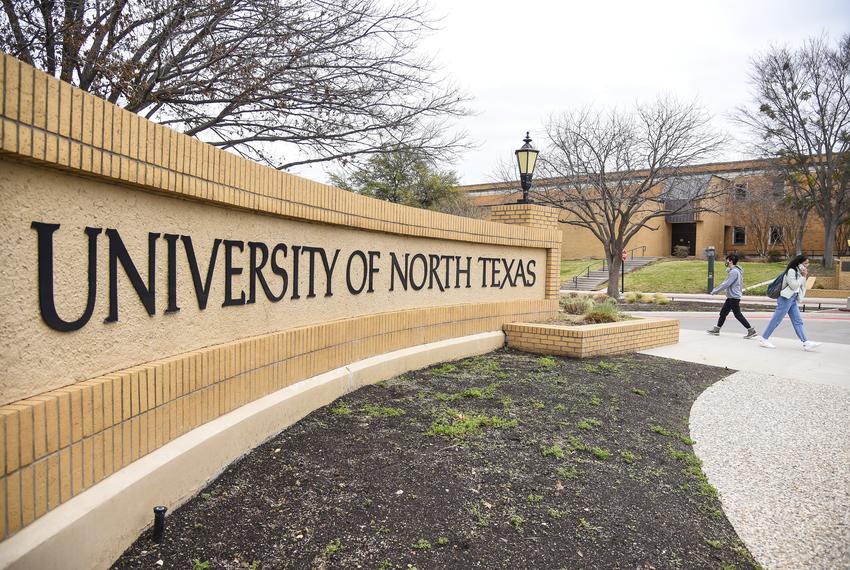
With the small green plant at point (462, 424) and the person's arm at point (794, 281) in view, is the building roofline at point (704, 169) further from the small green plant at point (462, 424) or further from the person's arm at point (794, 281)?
the small green plant at point (462, 424)

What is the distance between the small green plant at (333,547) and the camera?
293cm

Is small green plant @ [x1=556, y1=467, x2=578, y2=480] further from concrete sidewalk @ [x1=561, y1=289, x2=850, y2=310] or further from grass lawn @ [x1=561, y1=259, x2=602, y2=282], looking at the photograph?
grass lawn @ [x1=561, y1=259, x2=602, y2=282]

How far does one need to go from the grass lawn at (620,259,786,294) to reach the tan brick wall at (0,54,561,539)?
28.3 metres

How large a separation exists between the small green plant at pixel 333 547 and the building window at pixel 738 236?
5605 centimetres

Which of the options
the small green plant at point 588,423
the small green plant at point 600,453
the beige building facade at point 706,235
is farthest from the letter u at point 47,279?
the beige building facade at point 706,235

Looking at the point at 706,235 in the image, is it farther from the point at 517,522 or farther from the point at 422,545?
the point at 422,545

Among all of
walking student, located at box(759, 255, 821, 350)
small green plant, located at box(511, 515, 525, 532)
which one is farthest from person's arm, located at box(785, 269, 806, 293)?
small green plant, located at box(511, 515, 525, 532)

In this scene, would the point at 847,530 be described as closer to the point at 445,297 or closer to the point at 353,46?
the point at 445,297

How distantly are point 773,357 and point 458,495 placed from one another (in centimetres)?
787

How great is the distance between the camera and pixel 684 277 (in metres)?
33.2

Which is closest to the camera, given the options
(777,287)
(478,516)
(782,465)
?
(478,516)

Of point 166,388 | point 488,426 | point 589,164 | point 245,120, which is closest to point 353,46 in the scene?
point 245,120

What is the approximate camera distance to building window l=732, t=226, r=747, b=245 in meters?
51.7

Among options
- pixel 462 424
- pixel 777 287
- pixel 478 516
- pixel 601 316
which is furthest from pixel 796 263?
pixel 478 516
